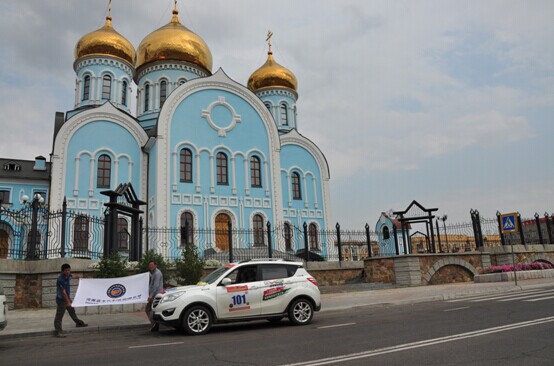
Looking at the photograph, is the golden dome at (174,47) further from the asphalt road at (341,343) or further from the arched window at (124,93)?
the asphalt road at (341,343)

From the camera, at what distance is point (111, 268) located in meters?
12.9

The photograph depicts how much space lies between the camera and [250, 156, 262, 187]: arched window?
28.4 metres

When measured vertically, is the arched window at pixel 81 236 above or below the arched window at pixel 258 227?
below

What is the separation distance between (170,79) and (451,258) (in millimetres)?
22709

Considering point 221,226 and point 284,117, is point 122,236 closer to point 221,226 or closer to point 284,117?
point 221,226

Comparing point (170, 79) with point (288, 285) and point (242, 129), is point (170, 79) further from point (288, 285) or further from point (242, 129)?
point (288, 285)

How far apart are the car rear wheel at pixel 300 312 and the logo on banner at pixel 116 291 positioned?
4.55m

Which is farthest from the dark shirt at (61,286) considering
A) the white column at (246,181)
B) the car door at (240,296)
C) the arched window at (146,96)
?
the arched window at (146,96)

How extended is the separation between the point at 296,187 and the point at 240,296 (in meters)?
22.9

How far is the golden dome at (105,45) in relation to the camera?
3131 cm

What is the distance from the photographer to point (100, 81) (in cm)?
3106

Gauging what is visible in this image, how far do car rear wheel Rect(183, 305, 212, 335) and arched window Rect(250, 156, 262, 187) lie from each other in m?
19.6

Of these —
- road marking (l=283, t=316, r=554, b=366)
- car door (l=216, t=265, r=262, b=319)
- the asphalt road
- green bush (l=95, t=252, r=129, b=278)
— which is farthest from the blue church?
road marking (l=283, t=316, r=554, b=366)

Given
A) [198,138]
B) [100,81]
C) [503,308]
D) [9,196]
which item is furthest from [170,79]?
[503,308]
